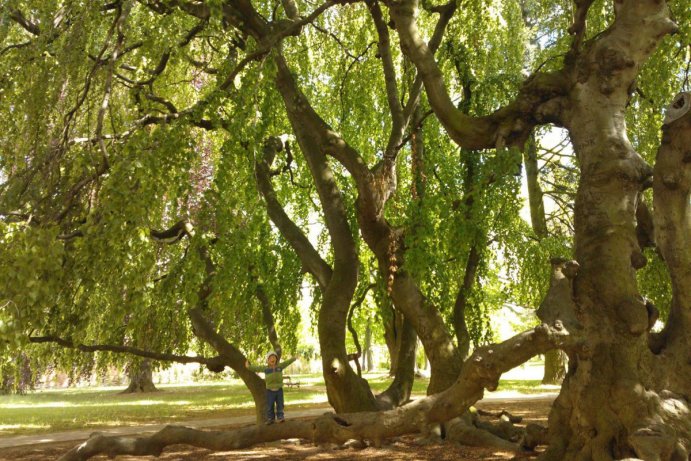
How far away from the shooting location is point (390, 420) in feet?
16.1

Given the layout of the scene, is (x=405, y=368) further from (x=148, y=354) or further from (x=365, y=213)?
(x=148, y=354)

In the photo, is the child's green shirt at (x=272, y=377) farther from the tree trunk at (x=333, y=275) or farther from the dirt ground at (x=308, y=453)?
the tree trunk at (x=333, y=275)

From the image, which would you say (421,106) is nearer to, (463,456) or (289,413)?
(463,456)

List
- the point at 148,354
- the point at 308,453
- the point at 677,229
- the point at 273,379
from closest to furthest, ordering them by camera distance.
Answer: the point at 677,229, the point at 308,453, the point at 273,379, the point at 148,354

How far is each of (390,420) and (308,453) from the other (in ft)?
9.18

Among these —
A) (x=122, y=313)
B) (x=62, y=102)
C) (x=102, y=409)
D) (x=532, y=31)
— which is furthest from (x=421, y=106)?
(x=102, y=409)

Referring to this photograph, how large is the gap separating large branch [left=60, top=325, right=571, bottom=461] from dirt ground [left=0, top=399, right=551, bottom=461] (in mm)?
1427

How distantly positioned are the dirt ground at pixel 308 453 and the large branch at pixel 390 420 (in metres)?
1.43

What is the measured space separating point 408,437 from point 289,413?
195 inches

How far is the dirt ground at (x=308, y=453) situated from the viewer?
6512 millimetres

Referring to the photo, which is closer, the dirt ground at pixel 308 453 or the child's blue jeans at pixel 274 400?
the dirt ground at pixel 308 453

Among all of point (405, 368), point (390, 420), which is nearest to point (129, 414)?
point (405, 368)

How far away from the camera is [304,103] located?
7.53 meters

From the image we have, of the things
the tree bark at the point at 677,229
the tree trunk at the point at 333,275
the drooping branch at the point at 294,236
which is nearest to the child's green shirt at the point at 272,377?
the tree trunk at the point at 333,275
